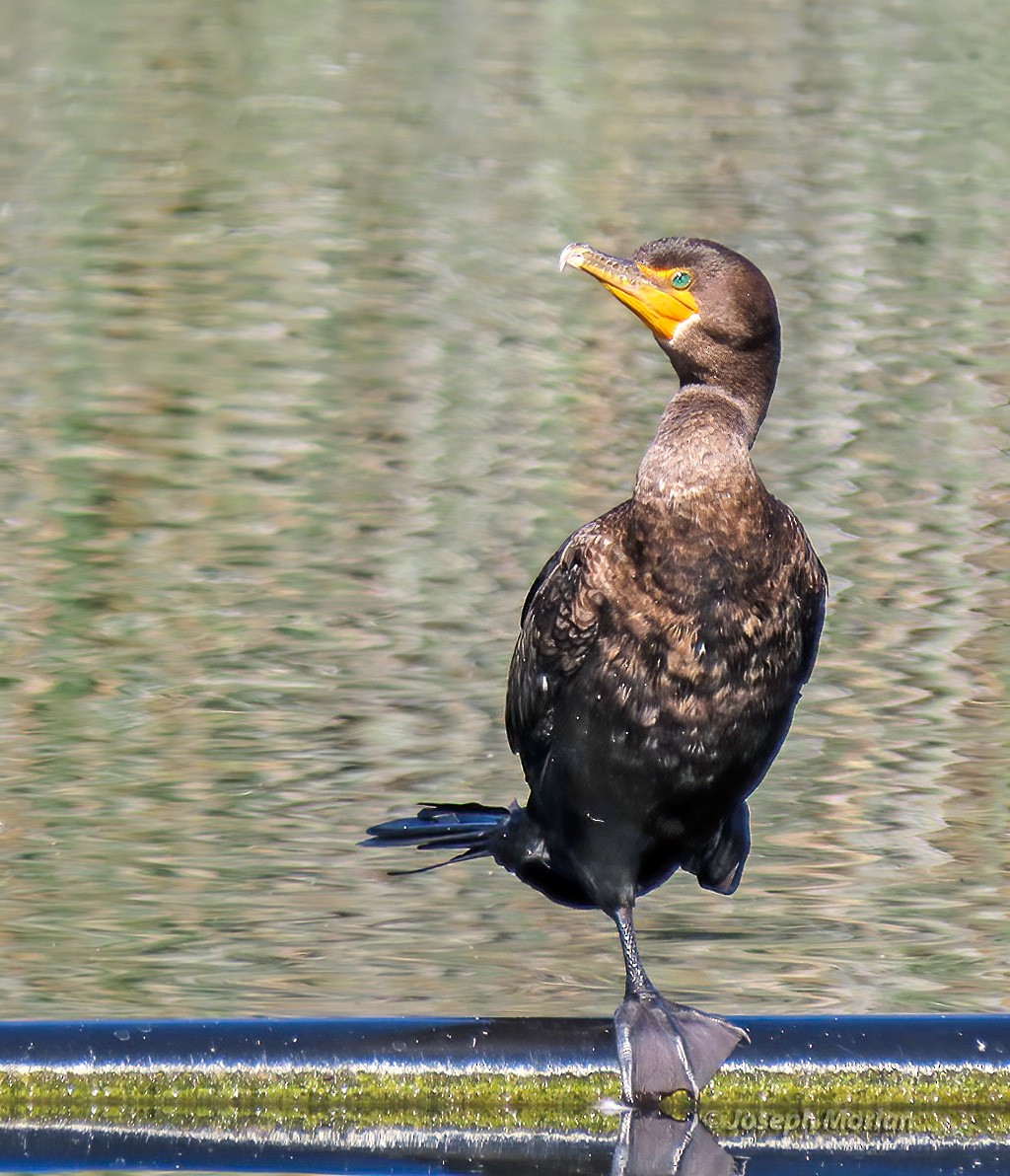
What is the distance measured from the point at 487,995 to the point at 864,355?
6.75 m

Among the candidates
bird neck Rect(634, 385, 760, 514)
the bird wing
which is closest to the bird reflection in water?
the bird wing

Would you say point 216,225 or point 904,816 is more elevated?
point 904,816

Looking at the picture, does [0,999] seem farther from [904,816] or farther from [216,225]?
[216,225]

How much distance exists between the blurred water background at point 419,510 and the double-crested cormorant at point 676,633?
66 cm

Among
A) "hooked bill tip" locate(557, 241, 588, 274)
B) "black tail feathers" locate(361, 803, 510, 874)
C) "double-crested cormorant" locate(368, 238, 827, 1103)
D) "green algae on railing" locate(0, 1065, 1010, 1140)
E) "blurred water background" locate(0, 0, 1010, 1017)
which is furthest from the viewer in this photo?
"blurred water background" locate(0, 0, 1010, 1017)

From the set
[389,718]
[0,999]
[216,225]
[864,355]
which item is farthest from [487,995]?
→ [216,225]

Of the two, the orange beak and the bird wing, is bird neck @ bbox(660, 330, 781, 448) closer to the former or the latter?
the orange beak

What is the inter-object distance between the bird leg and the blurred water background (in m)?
0.67

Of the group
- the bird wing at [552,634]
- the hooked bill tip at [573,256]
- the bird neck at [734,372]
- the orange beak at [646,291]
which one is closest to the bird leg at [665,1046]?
the bird wing at [552,634]

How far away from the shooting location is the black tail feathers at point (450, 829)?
4.05 meters

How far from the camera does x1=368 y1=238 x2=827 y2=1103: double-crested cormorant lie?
3.48 m

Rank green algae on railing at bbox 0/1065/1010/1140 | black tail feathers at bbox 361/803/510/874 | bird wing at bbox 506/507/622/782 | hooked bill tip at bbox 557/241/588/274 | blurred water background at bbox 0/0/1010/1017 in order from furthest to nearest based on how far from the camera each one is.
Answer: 1. blurred water background at bbox 0/0/1010/1017
2. black tail feathers at bbox 361/803/510/874
3. hooked bill tip at bbox 557/241/588/274
4. bird wing at bbox 506/507/622/782
5. green algae on railing at bbox 0/1065/1010/1140

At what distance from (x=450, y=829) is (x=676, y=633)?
734 millimetres

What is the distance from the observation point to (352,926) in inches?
180
